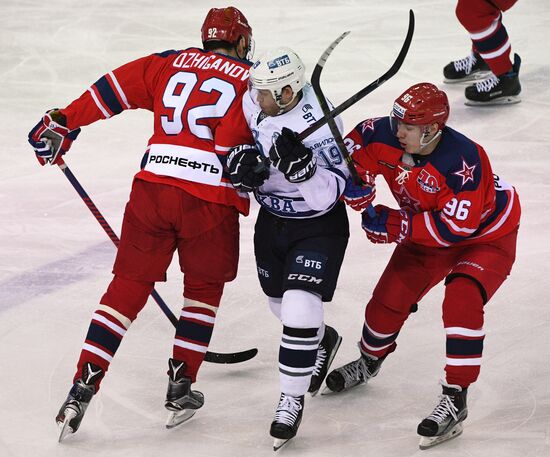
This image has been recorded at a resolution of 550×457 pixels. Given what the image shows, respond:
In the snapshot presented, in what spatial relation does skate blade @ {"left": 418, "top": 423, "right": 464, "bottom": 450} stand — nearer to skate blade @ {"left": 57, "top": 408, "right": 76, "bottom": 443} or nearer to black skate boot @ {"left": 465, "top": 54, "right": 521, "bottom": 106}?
skate blade @ {"left": 57, "top": 408, "right": 76, "bottom": 443}

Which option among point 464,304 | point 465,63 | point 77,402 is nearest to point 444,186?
point 464,304

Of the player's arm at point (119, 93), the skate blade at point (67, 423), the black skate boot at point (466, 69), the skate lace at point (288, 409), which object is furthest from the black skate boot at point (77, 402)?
the black skate boot at point (466, 69)

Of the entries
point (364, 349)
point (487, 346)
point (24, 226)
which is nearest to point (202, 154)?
point (364, 349)

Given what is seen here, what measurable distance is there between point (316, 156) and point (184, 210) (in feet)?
1.39

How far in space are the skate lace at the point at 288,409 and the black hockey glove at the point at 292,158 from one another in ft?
2.10

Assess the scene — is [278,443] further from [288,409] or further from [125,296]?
[125,296]

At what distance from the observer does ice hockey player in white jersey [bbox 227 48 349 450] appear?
3.09 meters

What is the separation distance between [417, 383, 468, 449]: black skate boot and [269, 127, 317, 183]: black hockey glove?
75cm

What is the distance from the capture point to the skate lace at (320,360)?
3588mm

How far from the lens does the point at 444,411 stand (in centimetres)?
320

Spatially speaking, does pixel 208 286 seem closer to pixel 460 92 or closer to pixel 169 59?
pixel 169 59

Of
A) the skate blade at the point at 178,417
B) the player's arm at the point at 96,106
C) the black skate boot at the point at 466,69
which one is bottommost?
the black skate boot at the point at 466,69

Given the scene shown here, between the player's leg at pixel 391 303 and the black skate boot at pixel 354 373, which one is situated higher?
the player's leg at pixel 391 303

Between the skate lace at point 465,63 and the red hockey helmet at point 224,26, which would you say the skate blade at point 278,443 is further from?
the skate lace at point 465,63
